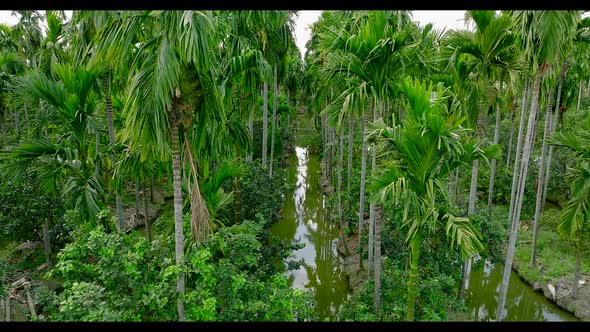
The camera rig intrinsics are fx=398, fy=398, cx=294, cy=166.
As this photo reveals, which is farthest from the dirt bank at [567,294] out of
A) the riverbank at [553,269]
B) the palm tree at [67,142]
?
the palm tree at [67,142]

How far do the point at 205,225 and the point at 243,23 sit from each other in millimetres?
6388

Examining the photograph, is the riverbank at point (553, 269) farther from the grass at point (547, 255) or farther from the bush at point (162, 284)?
the bush at point (162, 284)

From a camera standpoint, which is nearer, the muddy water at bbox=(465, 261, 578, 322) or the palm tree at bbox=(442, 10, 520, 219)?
the palm tree at bbox=(442, 10, 520, 219)

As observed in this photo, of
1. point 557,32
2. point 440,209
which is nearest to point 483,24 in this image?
point 557,32

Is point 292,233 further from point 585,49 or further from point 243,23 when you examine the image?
point 585,49

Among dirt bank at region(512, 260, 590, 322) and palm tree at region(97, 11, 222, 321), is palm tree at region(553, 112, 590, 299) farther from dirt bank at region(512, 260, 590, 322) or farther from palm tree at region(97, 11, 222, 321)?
palm tree at region(97, 11, 222, 321)

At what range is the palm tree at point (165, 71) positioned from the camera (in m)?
4.76

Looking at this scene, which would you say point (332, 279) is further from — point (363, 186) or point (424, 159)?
point (424, 159)

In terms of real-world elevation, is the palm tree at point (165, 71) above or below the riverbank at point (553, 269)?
above

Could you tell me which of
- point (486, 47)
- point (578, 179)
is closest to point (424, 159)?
point (486, 47)

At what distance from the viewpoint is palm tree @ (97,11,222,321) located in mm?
4762

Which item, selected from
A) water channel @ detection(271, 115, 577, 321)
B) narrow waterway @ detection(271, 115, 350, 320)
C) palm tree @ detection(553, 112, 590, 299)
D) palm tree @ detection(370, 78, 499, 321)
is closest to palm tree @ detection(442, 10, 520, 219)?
palm tree @ detection(553, 112, 590, 299)

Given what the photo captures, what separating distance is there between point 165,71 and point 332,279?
9748 mm
